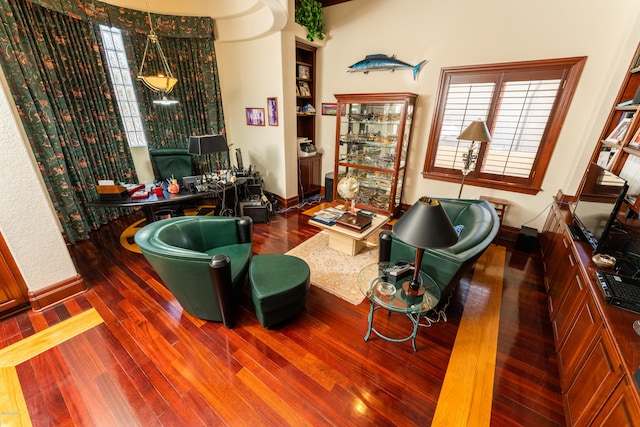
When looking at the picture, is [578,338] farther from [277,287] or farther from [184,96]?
[184,96]

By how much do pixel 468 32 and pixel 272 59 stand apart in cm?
286

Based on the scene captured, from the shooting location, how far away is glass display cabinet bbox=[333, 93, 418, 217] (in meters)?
3.99

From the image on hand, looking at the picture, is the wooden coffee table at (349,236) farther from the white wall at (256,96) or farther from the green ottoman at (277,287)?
the white wall at (256,96)

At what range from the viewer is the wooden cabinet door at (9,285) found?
2.19m

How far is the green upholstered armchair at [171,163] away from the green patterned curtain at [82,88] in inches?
19.4

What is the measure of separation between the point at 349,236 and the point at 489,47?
3.16 metres

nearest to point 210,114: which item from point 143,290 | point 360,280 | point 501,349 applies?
point 143,290

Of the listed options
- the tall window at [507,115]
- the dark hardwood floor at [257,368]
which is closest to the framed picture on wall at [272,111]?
the tall window at [507,115]

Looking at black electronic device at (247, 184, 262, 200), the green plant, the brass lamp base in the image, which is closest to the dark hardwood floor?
the brass lamp base

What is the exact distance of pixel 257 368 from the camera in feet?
6.21

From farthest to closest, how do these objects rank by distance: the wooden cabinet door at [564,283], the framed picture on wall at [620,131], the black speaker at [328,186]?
the black speaker at [328,186]
the framed picture on wall at [620,131]
the wooden cabinet door at [564,283]

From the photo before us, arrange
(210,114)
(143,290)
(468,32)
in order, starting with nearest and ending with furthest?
(143,290), (468,32), (210,114)

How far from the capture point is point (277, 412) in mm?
1624

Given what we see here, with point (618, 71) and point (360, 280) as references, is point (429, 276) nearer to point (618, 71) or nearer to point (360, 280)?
point (360, 280)
